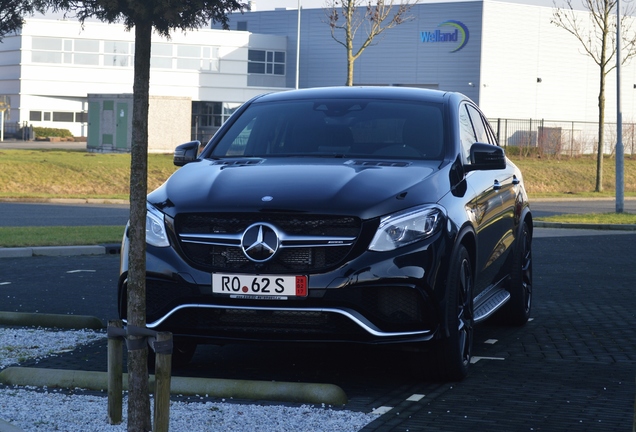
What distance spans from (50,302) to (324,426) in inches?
201

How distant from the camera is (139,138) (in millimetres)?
4359

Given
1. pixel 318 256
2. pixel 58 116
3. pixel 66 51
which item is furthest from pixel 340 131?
pixel 58 116

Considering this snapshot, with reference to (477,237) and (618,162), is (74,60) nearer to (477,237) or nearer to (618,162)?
(618,162)

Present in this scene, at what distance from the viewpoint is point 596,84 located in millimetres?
70750

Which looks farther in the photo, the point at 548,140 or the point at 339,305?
the point at 548,140

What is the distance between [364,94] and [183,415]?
10.5ft

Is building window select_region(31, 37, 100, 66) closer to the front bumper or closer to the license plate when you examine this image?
the front bumper

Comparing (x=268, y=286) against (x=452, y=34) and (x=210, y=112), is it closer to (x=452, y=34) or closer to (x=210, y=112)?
(x=452, y=34)

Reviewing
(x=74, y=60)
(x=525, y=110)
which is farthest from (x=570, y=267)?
(x=74, y=60)

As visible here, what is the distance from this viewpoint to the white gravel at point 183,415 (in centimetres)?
507

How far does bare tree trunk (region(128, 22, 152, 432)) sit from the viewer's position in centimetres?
436

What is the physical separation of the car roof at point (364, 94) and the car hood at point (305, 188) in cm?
99

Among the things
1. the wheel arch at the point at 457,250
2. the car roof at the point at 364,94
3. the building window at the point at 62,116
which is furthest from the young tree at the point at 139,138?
the building window at the point at 62,116

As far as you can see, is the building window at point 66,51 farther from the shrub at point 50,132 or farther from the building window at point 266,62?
the building window at point 266,62
